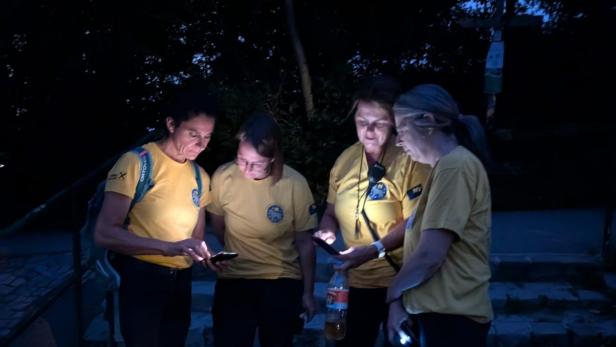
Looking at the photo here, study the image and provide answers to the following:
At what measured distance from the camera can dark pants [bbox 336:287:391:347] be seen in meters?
2.79

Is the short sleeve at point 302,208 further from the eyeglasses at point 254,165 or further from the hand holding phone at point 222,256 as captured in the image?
the hand holding phone at point 222,256

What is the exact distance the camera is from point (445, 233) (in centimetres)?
206

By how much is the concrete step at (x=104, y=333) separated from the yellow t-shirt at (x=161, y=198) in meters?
1.72

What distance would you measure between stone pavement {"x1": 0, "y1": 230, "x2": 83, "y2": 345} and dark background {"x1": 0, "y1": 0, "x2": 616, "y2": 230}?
234cm

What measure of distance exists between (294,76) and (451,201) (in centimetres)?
586

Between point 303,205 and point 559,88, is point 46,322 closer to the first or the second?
point 303,205

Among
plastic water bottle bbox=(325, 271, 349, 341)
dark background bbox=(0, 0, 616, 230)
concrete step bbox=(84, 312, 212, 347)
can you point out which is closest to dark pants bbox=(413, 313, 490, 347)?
plastic water bottle bbox=(325, 271, 349, 341)

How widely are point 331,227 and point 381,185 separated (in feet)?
1.28

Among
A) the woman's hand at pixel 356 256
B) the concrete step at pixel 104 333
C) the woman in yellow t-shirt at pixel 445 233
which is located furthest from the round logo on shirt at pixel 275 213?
the concrete step at pixel 104 333

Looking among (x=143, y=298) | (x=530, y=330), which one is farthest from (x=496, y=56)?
(x=143, y=298)

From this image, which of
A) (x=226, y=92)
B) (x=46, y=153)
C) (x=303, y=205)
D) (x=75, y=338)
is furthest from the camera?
(x=46, y=153)

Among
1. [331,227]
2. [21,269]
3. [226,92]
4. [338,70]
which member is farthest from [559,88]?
[21,269]

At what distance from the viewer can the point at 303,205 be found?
2.92 metres

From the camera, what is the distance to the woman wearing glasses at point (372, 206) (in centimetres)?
265
